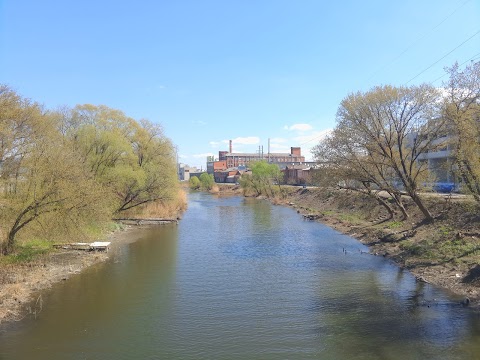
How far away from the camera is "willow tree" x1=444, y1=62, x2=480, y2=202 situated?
1878cm

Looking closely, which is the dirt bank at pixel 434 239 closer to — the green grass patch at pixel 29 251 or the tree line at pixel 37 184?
the tree line at pixel 37 184

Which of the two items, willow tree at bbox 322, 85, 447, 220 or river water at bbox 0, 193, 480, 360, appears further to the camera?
willow tree at bbox 322, 85, 447, 220

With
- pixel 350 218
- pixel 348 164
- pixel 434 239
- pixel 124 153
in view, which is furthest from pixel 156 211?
pixel 434 239

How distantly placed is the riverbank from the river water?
120cm

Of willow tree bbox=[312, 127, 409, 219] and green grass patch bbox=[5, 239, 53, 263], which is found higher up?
willow tree bbox=[312, 127, 409, 219]

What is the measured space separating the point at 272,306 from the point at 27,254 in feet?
49.5

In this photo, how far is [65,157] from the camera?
22797 millimetres

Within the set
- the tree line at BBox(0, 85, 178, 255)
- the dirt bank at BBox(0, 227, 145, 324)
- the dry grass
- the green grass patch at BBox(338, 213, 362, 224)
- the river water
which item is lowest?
the river water

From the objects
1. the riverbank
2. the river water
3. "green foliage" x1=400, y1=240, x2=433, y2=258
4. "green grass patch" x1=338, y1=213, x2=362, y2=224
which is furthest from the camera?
"green grass patch" x1=338, y1=213, x2=362, y2=224

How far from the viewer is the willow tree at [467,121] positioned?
739 inches

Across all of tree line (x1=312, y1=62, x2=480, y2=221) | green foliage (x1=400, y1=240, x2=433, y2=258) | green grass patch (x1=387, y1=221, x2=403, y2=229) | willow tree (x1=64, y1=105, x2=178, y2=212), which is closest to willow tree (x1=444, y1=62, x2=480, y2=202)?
tree line (x1=312, y1=62, x2=480, y2=221)

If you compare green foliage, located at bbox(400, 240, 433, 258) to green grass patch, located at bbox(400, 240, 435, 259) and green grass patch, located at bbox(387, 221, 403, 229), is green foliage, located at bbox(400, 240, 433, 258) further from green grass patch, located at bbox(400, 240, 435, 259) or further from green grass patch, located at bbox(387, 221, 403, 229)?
green grass patch, located at bbox(387, 221, 403, 229)

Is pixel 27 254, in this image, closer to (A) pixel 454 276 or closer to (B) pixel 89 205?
(B) pixel 89 205

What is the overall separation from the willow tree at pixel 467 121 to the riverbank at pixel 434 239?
11.1 feet
